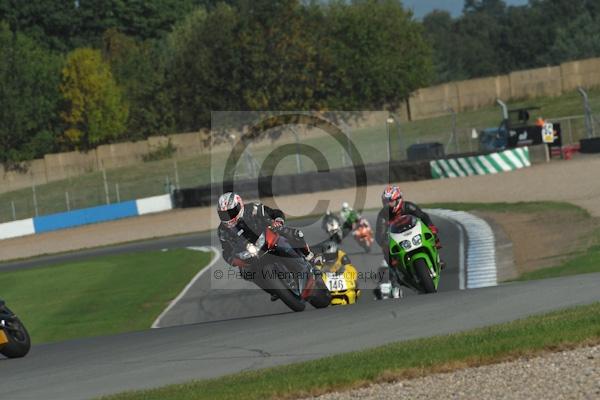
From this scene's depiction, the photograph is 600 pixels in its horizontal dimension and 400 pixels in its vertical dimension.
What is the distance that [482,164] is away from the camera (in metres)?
37.4

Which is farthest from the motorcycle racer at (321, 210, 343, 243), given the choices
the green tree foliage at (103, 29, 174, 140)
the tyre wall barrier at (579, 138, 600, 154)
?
the green tree foliage at (103, 29, 174, 140)

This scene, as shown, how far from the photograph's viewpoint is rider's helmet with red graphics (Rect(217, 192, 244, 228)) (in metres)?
12.7

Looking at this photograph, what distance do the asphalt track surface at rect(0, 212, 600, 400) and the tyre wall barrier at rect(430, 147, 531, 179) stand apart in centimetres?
2498

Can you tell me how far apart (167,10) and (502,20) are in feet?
124

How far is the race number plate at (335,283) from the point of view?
1386cm

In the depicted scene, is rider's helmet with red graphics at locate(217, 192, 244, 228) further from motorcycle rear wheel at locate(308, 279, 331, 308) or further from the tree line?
the tree line

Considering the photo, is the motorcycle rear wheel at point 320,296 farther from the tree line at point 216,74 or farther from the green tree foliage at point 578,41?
the green tree foliage at point 578,41

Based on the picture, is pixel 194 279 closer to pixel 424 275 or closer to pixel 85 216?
pixel 424 275

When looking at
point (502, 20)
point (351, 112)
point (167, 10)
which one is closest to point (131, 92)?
point (351, 112)

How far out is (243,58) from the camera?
212 ft

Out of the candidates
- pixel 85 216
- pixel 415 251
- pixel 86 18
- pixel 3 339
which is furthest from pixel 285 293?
pixel 86 18

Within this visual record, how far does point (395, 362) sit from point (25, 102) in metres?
59.4

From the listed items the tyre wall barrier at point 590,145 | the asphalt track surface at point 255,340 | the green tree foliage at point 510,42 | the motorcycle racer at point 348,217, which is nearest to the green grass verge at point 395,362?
the asphalt track surface at point 255,340

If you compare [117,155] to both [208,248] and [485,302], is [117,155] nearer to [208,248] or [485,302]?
[208,248]
